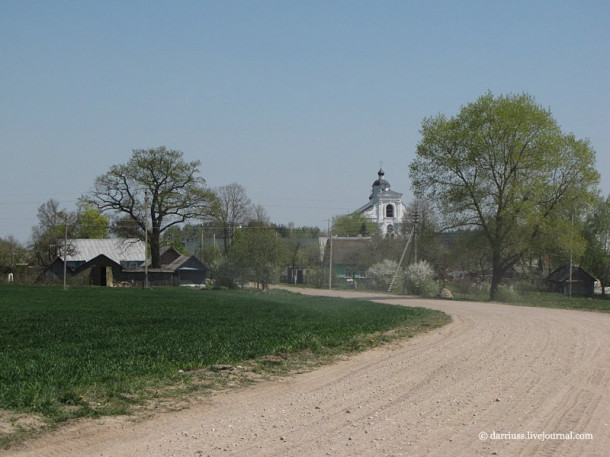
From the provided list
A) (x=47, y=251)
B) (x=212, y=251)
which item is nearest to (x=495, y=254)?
(x=212, y=251)

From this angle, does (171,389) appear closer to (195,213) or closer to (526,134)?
(526,134)

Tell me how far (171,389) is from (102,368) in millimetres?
2039

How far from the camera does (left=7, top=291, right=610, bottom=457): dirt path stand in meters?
7.85

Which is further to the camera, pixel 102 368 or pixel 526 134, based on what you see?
pixel 526 134

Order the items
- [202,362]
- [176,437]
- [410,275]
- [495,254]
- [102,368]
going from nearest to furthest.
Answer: [176,437] < [102,368] < [202,362] < [495,254] < [410,275]

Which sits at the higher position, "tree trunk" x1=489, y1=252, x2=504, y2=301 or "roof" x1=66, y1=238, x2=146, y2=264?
"roof" x1=66, y1=238, x2=146, y2=264

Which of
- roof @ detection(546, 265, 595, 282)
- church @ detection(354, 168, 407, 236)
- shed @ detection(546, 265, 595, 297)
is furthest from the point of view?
church @ detection(354, 168, 407, 236)

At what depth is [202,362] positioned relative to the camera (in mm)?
13734

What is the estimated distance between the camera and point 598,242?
2913 inches

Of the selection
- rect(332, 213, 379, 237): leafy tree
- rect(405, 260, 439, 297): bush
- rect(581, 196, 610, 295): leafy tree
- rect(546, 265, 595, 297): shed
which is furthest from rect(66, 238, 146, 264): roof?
rect(581, 196, 610, 295): leafy tree

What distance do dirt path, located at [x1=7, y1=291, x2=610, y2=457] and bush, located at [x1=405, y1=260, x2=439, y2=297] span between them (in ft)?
134

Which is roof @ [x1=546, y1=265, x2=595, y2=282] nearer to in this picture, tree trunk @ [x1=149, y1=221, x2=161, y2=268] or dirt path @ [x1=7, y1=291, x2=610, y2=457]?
tree trunk @ [x1=149, y1=221, x2=161, y2=268]

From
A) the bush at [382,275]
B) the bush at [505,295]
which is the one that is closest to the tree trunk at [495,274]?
the bush at [505,295]

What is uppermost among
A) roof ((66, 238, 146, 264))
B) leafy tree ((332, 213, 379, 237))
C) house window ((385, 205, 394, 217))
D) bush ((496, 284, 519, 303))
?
house window ((385, 205, 394, 217))
